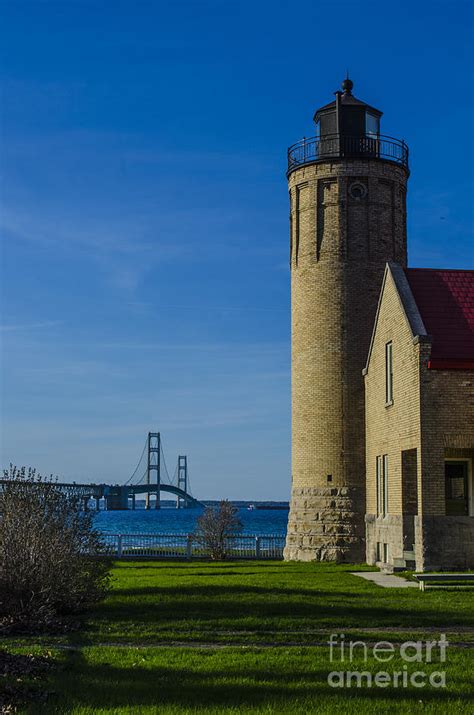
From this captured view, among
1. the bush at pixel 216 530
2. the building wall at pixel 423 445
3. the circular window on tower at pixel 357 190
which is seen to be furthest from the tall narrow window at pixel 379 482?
the circular window on tower at pixel 357 190

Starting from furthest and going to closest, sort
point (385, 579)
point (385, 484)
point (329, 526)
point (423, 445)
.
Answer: point (329, 526) → point (385, 484) → point (423, 445) → point (385, 579)

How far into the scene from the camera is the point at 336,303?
3334 centimetres

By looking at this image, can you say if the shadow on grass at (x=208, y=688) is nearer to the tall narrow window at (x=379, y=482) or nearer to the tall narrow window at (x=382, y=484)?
the tall narrow window at (x=382, y=484)

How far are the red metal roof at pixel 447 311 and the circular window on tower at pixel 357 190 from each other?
8565 mm

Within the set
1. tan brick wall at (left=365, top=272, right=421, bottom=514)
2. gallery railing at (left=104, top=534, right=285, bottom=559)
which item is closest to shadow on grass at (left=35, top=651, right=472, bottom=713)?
tan brick wall at (left=365, top=272, right=421, bottom=514)

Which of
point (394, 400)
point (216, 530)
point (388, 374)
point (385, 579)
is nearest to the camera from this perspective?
point (385, 579)

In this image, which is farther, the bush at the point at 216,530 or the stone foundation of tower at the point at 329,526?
the bush at the point at 216,530

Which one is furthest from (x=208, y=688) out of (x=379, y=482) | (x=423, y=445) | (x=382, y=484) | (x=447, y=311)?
(x=379, y=482)

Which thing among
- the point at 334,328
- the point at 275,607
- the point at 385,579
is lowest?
the point at 385,579

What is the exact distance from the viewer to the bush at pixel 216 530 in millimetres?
34875

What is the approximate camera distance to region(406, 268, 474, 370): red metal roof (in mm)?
23000

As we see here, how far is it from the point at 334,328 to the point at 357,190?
5.52 meters

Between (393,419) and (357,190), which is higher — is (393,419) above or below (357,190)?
below

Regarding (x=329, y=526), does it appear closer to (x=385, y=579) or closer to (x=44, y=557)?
(x=385, y=579)
